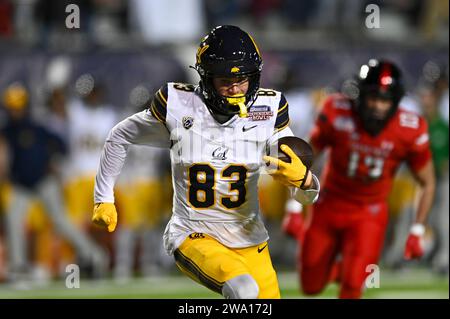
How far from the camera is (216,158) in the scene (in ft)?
16.8

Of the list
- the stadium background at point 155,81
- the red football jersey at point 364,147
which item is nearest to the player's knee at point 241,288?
the red football jersey at point 364,147

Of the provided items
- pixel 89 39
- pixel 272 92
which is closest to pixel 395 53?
pixel 89 39

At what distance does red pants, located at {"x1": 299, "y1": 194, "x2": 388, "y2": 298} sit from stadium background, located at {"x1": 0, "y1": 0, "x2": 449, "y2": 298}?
4.63 feet

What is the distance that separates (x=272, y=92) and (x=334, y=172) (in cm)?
171

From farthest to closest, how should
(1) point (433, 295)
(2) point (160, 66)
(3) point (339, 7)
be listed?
(3) point (339, 7) < (2) point (160, 66) < (1) point (433, 295)

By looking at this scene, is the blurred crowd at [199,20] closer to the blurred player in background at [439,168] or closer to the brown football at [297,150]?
the blurred player in background at [439,168]

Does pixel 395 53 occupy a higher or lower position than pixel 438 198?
higher

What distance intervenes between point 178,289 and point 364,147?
8.87 feet

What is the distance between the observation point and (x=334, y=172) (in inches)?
270

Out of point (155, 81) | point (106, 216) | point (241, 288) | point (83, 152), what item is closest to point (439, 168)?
point (155, 81)

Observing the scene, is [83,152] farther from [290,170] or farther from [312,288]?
[290,170]

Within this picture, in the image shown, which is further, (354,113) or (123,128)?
(354,113)

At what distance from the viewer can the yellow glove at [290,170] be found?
15.8 ft

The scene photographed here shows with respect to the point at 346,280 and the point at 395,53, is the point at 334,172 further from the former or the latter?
the point at 395,53
